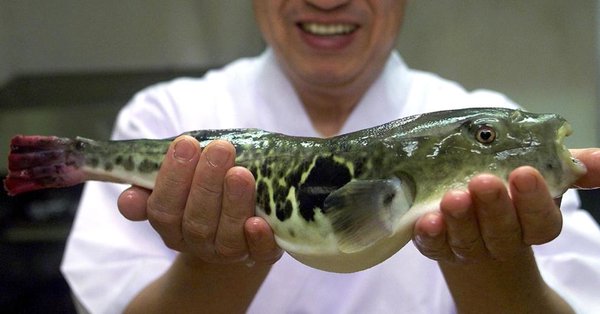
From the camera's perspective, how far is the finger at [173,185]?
0.65 meters

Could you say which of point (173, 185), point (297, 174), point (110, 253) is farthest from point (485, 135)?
point (110, 253)

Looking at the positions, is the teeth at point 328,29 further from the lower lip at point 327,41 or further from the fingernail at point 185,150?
the fingernail at point 185,150

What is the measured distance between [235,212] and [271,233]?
0.14 feet

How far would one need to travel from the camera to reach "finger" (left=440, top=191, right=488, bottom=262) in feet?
1.87

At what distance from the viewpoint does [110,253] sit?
1.05 m

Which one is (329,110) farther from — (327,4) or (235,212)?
(235,212)

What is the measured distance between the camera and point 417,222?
611 mm

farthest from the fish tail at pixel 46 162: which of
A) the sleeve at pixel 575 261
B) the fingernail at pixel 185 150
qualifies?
the sleeve at pixel 575 261

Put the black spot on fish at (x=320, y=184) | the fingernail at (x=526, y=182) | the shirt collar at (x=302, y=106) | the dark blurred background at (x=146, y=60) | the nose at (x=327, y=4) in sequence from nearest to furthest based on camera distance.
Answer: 1. the fingernail at (x=526, y=182)
2. the black spot on fish at (x=320, y=184)
3. the nose at (x=327, y=4)
4. the shirt collar at (x=302, y=106)
5. the dark blurred background at (x=146, y=60)

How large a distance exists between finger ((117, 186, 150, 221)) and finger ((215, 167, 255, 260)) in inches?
3.5

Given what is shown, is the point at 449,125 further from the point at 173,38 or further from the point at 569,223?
the point at 173,38

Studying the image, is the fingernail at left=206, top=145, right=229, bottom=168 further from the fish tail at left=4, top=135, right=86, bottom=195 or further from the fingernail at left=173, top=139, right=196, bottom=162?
the fish tail at left=4, top=135, right=86, bottom=195

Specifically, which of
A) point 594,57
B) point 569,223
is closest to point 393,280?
point 569,223

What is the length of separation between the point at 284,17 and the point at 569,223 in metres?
0.52
